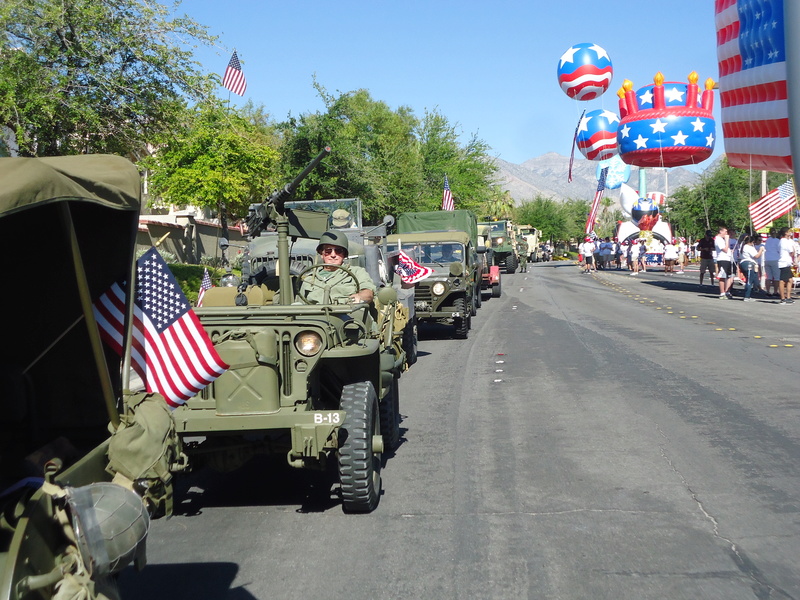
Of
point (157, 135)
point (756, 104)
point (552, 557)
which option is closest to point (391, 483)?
point (552, 557)

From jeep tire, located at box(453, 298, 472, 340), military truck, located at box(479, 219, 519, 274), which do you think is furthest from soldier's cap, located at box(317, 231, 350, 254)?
military truck, located at box(479, 219, 519, 274)

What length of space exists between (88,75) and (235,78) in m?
8.17

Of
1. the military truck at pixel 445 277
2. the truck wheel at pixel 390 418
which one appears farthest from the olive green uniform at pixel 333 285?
the military truck at pixel 445 277

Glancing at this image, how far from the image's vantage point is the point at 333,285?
26.6 ft

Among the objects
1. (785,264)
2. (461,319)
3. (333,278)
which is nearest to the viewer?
(333,278)

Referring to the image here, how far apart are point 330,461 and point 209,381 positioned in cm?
248

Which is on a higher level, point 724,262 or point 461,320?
point 724,262

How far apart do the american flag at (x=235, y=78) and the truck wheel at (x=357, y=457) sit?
20960 millimetres

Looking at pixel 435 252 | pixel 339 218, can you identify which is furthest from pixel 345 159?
pixel 339 218

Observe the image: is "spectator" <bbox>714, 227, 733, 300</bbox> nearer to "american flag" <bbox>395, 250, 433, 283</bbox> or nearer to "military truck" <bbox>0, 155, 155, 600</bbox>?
"american flag" <bbox>395, 250, 433, 283</bbox>

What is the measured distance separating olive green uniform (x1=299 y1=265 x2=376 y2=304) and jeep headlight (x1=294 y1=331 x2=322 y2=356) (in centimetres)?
206

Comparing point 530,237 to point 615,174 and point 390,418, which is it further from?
point 390,418

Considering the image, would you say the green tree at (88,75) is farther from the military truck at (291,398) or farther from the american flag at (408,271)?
the military truck at (291,398)

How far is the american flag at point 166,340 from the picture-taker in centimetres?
466
